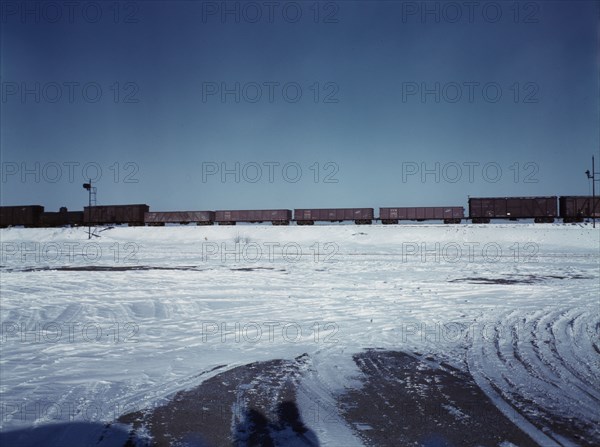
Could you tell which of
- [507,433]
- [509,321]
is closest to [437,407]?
[507,433]

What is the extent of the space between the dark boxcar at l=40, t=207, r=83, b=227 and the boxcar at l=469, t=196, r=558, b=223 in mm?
46745

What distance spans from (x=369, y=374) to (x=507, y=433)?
168 centimetres

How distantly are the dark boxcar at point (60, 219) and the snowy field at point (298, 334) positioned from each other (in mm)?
34196

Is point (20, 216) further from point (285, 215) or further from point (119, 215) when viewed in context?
point (285, 215)

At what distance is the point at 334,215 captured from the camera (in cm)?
4253

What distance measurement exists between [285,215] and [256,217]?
3.49 meters

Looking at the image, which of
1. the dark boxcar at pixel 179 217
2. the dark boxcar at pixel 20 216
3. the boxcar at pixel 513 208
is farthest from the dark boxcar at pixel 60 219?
the boxcar at pixel 513 208

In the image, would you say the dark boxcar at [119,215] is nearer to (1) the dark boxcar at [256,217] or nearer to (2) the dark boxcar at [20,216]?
(2) the dark boxcar at [20,216]

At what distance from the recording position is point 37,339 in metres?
5.91

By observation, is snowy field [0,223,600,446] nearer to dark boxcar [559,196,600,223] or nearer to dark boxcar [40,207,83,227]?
dark boxcar [559,196,600,223]

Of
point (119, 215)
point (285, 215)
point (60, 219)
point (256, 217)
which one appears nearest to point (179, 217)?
point (119, 215)

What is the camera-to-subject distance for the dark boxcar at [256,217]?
4272cm

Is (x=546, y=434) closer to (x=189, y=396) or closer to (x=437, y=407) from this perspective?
(x=437, y=407)

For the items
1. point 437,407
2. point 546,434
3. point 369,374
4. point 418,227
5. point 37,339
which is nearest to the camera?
point 546,434
